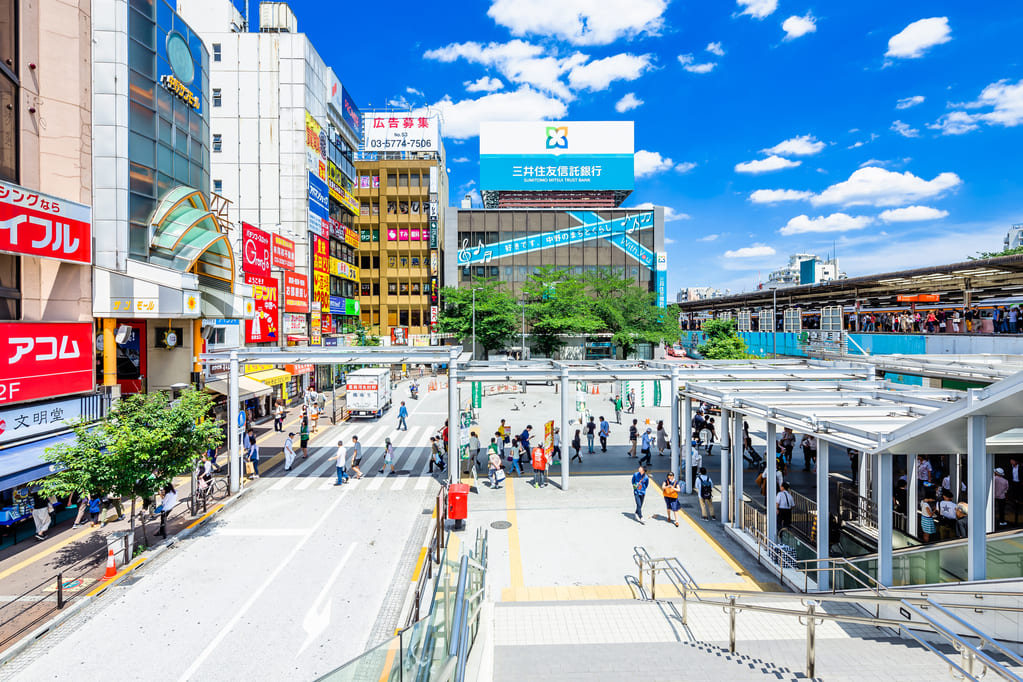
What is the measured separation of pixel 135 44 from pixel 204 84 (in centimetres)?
496

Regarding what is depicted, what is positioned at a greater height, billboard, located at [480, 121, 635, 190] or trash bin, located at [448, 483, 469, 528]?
billboard, located at [480, 121, 635, 190]

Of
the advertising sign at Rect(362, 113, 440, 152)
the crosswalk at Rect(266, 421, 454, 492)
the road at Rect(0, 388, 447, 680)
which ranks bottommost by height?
the road at Rect(0, 388, 447, 680)

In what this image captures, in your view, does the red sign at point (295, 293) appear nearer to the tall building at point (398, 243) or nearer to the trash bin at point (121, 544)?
the trash bin at point (121, 544)

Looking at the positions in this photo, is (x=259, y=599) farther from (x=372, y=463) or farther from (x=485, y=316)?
(x=485, y=316)

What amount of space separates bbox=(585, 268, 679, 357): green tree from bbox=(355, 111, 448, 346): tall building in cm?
2329

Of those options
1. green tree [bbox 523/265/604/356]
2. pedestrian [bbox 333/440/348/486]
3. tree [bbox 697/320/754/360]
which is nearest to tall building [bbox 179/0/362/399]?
green tree [bbox 523/265/604/356]

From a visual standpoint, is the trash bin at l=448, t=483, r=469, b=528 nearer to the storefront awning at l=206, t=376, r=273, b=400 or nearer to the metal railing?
the metal railing

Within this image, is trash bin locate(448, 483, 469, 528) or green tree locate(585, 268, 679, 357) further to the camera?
green tree locate(585, 268, 679, 357)

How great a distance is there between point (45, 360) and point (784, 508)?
1908cm

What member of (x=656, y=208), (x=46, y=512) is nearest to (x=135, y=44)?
(x=46, y=512)

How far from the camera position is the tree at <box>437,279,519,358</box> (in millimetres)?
49375

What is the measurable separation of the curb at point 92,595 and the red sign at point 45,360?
5.26m

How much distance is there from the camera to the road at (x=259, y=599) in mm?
8367

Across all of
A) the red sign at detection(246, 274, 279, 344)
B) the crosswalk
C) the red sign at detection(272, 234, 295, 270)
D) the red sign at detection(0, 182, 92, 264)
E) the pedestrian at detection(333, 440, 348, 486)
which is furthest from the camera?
the red sign at detection(272, 234, 295, 270)
